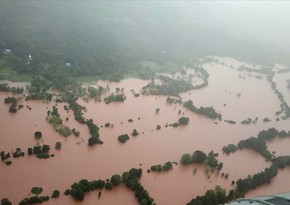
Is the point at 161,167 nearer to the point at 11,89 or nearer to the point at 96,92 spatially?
the point at 96,92

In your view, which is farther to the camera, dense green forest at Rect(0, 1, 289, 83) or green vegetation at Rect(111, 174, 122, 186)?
dense green forest at Rect(0, 1, 289, 83)

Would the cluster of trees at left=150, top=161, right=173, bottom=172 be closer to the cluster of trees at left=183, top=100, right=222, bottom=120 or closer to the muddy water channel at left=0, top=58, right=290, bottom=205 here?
the muddy water channel at left=0, top=58, right=290, bottom=205

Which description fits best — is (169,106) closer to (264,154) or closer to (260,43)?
(264,154)

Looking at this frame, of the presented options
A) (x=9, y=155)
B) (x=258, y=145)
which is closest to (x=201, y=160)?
(x=258, y=145)

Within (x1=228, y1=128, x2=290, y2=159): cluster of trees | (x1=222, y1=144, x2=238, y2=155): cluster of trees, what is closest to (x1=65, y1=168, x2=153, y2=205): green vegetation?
(x1=222, y1=144, x2=238, y2=155): cluster of trees

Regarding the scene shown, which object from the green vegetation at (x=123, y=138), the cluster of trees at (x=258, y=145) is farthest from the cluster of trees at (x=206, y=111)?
the green vegetation at (x=123, y=138)

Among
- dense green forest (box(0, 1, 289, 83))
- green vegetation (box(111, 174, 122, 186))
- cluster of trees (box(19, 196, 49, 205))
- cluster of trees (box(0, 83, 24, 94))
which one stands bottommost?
cluster of trees (box(19, 196, 49, 205))

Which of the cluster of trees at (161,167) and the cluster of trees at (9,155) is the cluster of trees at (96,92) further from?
the cluster of trees at (161,167)

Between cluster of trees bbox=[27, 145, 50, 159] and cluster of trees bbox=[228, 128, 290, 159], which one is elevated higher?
cluster of trees bbox=[228, 128, 290, 159]
